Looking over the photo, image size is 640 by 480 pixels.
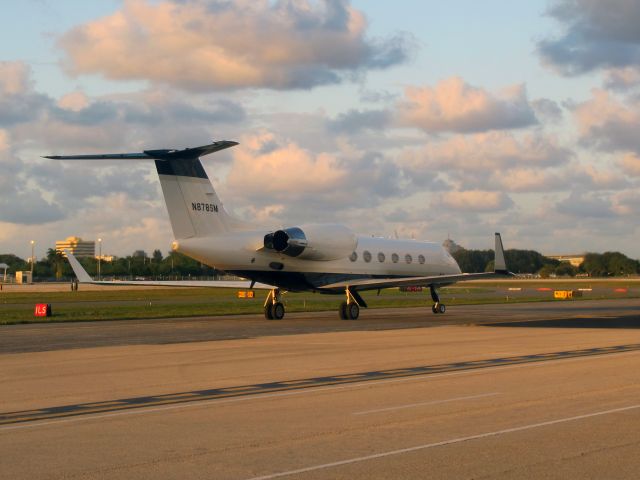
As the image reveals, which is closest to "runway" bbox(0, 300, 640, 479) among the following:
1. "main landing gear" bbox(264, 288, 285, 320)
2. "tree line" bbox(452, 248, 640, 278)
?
"main landing gear" bbox(264, 288, 285, 320)

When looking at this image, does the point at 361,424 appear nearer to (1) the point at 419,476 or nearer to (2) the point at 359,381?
(1) the point at 419,476

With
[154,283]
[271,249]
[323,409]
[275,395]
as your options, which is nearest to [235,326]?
[271,249]

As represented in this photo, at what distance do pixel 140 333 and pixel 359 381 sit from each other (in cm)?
1581

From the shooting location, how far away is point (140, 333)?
102 ft

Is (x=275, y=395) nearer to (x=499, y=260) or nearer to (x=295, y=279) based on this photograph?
(x=295, y=279)

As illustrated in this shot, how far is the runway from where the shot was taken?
9.41m

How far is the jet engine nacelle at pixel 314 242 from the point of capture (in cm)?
3825

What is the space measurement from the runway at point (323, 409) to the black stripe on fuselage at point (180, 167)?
10634 mm

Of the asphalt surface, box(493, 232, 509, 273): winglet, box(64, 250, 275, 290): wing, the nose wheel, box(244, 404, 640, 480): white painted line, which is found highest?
box(493, 232, 509, 273): winglet

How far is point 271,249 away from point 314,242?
2.31 meters

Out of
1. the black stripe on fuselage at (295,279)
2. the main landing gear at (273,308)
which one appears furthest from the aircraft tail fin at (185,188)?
the main landing gear at (273,308)

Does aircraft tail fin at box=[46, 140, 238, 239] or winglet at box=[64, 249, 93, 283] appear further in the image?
winglet at box=[64, 249, 93, 283]

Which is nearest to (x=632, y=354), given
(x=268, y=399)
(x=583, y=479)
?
(x=268, y=399)

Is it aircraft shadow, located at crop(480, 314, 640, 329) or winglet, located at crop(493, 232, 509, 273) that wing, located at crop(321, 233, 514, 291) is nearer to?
winglet, located at crop(493, 232, 509, 273)
